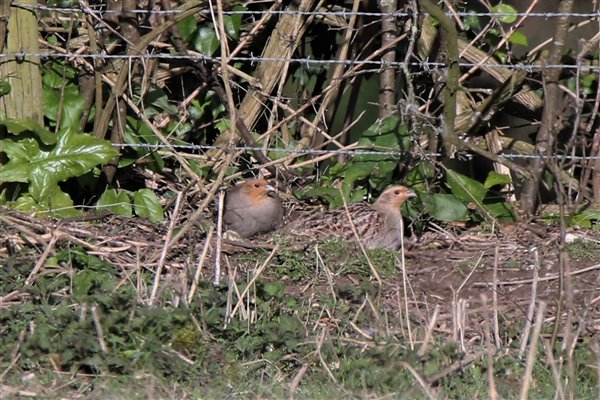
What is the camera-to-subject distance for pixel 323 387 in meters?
5.82

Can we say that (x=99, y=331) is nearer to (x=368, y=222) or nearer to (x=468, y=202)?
(x=368, y=222)

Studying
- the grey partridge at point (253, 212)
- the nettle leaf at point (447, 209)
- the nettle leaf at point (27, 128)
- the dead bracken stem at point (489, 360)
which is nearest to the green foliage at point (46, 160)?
the nettle leaf at point (27, 128)

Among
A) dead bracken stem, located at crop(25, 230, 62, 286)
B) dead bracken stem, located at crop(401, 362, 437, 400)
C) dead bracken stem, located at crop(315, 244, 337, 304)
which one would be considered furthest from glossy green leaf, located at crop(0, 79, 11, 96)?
dead bracken stem, located at crop(401, 362, 437, 400)

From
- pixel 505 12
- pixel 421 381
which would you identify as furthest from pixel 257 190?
pixel 421 381

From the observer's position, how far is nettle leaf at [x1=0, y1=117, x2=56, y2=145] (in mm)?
8555

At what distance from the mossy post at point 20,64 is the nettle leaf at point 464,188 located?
3231mm

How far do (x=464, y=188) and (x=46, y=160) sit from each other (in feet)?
10.5

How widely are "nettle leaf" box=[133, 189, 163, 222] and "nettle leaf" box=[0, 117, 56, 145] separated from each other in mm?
791

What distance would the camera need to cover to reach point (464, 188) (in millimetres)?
8961

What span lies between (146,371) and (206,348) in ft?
1.47

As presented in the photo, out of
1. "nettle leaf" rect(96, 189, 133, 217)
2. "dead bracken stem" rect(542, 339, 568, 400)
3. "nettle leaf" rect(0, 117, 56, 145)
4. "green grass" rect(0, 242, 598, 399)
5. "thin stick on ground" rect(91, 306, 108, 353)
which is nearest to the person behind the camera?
"dead bracken stem" rect(542, 339, 568, 400)

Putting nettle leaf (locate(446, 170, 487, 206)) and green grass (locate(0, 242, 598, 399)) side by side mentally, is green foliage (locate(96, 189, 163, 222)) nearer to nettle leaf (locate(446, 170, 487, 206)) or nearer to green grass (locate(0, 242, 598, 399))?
green grass (locate(0, 242, 598, 399))

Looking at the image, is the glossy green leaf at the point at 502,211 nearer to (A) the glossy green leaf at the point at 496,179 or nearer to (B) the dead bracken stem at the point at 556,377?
(A) the glossy green leaf at the point at 496,179

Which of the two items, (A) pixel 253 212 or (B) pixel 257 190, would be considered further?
(B) pixel 257 190
